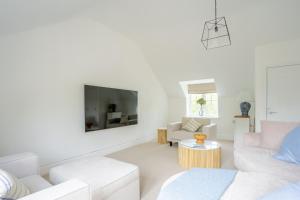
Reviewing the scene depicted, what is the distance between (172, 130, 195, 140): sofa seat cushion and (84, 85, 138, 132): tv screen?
103 centimetres

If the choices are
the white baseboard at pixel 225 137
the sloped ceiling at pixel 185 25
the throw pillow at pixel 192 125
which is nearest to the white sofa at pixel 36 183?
the sloped ceiling at pixel 185 25

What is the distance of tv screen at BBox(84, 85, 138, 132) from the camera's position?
358 centimetres

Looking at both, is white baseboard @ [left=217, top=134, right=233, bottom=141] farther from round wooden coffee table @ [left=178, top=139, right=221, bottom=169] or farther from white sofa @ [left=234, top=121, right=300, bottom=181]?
white sofa @ [left=234, top=121, right=300, bottom=181]

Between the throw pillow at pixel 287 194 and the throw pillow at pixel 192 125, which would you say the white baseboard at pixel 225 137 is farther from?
the throw pillow at pixel 287 194

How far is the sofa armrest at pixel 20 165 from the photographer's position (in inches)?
74.1

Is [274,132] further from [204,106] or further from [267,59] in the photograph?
[204,106]

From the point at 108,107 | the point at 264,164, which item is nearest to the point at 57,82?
the point at 108,107

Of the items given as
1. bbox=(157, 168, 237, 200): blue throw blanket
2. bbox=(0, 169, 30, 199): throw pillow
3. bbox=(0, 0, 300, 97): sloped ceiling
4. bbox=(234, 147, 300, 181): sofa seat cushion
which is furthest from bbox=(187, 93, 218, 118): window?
bbox=(0, 169, 30, 199): throw pillow

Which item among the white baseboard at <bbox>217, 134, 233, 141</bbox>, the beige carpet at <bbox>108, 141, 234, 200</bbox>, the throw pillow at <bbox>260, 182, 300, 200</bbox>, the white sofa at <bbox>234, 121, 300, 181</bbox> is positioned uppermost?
the throw pillow at <bbox>260, 182, 300, 200</bbox>

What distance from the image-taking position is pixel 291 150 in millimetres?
2195

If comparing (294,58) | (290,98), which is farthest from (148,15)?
(290,98)

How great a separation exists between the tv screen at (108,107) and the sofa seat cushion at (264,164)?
2514 mm

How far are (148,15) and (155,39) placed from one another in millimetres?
1031

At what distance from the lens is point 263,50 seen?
4.15 m
